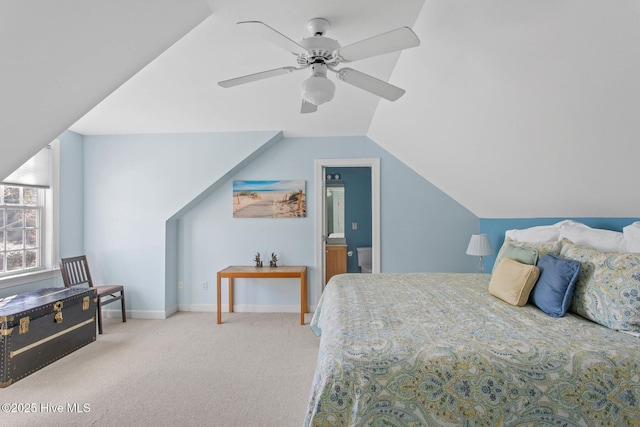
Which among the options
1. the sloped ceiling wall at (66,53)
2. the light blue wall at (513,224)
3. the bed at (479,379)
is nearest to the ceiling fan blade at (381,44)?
the sloped ceiling wall at (66,53)

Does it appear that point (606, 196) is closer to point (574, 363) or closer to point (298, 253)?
point (574, 363)

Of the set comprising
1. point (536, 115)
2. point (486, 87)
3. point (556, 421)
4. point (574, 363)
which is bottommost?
point (556, 421)

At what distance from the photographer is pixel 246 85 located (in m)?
2.50

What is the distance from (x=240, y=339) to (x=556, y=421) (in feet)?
8.74

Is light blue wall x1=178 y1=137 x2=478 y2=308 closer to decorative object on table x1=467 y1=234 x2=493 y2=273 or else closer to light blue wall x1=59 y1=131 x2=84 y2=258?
decorative object on table x1=467 y1=234 x2=493 y2=273

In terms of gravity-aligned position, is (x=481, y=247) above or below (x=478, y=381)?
above

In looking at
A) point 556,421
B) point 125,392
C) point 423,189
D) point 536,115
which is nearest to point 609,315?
point 556,421

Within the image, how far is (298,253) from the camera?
398 centimetres

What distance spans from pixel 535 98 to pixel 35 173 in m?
4.58

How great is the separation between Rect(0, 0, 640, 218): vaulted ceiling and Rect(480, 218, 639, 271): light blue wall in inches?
3.9

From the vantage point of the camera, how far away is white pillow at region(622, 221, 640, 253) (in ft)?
5.64

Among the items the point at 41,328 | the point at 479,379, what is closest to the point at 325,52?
the point at 479,379

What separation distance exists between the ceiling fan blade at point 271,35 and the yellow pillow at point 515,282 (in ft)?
6.14

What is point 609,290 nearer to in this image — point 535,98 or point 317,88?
point 535,98
